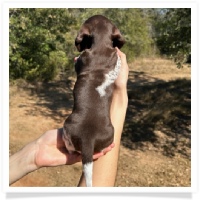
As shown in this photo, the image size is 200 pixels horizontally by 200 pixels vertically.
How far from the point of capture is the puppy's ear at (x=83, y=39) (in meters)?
2.04

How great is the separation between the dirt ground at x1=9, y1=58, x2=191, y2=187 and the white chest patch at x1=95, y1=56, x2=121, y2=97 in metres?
4.39

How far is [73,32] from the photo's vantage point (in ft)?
32.2

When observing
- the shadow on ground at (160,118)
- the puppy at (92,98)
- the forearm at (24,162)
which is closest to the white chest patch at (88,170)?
the puppy at (92,98)

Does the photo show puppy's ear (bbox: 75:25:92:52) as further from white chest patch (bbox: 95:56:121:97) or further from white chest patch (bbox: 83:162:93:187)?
white chest patch (bbox: 83:162:93:187)

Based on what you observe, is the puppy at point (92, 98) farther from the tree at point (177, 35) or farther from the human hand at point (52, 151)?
the tree at point (177, 35)

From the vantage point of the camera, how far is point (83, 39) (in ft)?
6.89

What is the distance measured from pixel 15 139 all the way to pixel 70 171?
7.12 feet

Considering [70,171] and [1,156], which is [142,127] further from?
[1,156]

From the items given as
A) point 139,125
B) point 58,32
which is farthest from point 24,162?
point 139,125

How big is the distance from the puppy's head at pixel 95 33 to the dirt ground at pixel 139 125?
14.4 ft

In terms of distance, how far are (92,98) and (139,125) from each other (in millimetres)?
7144

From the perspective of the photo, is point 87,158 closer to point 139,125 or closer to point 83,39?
point 83,39
